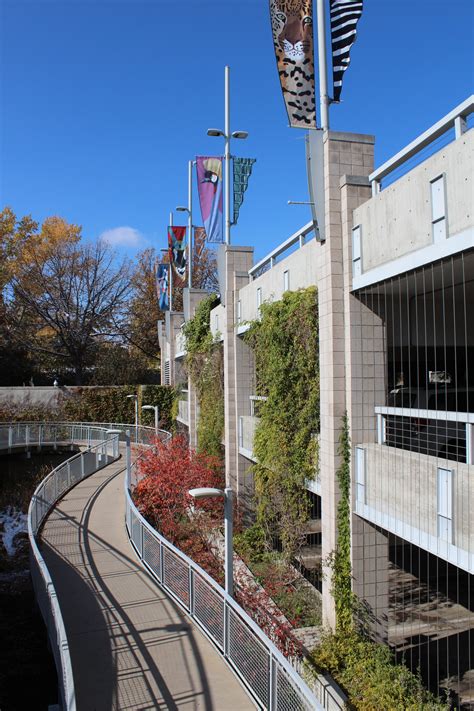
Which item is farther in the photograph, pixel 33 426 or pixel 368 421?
pixel 33 426

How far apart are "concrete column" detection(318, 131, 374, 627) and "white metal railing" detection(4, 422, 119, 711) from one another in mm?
4434

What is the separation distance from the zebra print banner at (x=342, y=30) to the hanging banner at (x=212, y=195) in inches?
360

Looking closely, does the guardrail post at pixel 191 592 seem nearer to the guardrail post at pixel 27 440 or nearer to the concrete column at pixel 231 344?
the concrete column at pixel 231 344

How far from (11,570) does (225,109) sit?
54.6ft

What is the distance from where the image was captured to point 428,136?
7.42 metres

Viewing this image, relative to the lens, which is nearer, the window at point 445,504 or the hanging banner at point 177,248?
the window at point 445,504

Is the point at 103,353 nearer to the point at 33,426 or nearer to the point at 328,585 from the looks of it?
Result: the point at 33,426

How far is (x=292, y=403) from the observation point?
1191cm

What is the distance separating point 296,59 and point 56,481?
15832mm

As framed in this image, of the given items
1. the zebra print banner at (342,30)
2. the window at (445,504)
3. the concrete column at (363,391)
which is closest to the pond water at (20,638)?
the concrete column at (363,391)

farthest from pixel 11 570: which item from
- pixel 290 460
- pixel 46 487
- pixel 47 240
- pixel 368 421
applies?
pixel 47 240

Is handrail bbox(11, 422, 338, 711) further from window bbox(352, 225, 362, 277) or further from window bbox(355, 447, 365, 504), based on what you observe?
window bbox(352, 225, 362, 277)

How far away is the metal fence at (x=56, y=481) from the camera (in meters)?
7.73

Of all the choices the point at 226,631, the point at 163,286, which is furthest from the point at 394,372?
the point at 163,286
